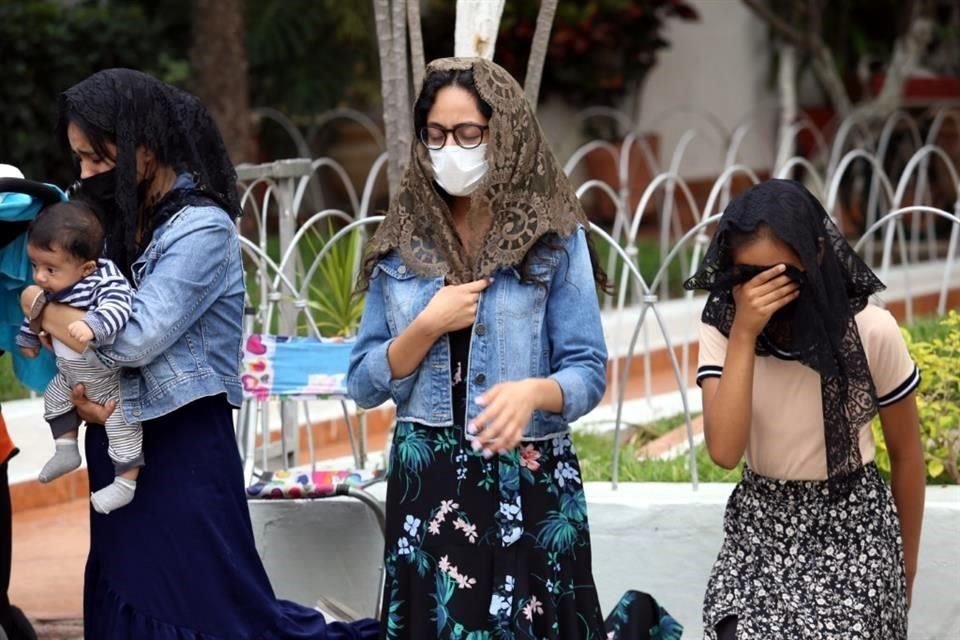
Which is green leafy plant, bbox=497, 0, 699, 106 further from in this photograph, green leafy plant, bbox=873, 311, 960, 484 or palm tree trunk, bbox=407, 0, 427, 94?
green leafy plant, bbox=873, 311, 960, 484

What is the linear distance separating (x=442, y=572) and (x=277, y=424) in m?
3.42

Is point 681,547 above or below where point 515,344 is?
below

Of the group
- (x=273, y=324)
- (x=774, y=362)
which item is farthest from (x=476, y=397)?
(x=273, y=324)

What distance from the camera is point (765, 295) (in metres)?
3.11

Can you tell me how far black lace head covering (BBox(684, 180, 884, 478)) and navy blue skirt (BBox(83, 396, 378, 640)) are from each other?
1.04 meters

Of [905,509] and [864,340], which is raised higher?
[864,340]

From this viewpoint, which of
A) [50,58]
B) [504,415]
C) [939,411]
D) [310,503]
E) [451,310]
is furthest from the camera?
[50,58]

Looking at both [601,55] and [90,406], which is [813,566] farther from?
[601,55]

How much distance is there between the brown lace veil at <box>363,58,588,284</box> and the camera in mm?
3086

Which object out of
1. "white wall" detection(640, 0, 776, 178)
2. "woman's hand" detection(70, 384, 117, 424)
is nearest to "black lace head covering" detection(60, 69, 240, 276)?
"woman's hand" detection(70, 384, 117, 424)

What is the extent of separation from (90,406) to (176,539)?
1.04ft

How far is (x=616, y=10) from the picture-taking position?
11.8 metres

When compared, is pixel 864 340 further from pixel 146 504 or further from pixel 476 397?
pixel 146 504

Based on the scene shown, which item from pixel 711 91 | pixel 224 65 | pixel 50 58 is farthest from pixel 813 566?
pixel 711 91
